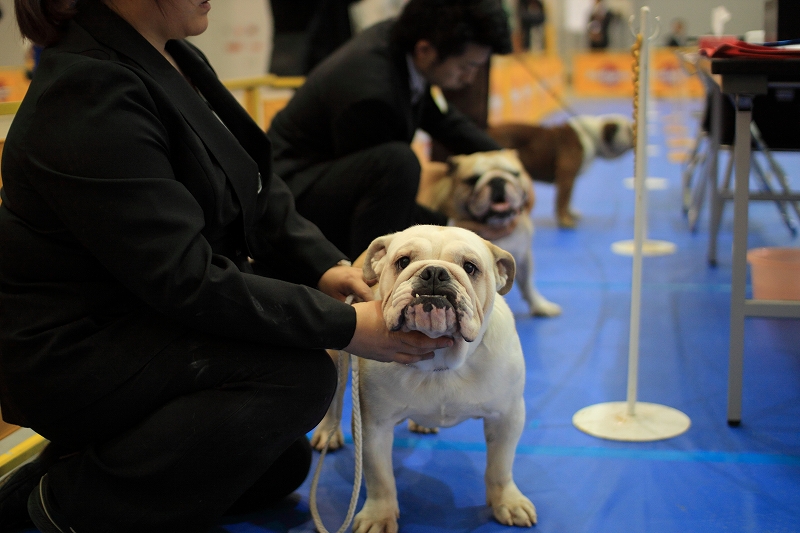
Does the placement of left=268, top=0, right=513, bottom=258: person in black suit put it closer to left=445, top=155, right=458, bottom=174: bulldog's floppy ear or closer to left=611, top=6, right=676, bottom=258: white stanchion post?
left=445, top=155, right=458, bottom=174: bulldog's floppy ear

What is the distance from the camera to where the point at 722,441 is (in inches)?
86.5

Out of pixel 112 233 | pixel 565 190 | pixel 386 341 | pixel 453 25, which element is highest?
pixel 453 25

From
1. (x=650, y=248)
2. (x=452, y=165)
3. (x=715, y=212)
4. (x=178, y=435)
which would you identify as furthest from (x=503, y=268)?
(x=650, y=248)

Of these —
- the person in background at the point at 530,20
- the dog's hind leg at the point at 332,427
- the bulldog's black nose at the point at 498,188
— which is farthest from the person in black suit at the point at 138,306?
the person in background at the point at 530,20

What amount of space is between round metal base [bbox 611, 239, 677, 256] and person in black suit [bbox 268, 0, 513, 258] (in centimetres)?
203

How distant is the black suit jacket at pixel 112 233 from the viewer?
136 centimetres

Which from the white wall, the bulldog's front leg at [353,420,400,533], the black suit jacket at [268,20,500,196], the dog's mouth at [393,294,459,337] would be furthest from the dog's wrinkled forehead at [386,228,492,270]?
the white wall

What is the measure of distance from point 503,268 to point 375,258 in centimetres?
29

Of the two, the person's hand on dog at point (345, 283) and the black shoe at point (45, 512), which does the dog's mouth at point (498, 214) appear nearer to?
the person's hand on dog at point (345, 283)

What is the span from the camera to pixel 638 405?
8.07 feet

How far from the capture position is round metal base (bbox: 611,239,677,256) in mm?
4469

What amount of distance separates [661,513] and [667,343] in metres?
1.34

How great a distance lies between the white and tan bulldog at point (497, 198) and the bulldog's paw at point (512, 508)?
5.35 feet

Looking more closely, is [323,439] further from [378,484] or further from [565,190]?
[565,190]
